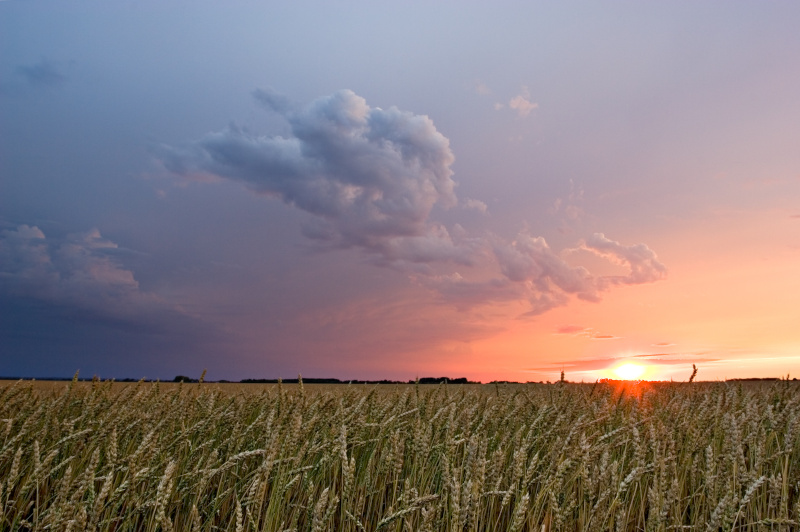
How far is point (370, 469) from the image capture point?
16.2 feet

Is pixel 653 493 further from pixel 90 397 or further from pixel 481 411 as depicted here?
pixel 90 397

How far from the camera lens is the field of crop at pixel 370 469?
3.32 meters

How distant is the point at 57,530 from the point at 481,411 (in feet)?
18.6

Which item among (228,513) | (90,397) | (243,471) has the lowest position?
(228,513)

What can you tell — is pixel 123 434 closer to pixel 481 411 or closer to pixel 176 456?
pixel 176 456

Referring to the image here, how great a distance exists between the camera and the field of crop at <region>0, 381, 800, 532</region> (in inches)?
131

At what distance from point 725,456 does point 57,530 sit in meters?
5.16

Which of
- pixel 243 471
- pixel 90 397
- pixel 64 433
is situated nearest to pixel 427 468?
pixel 243 471

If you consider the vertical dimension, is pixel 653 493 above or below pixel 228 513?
above

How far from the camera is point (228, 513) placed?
4945 millimetres

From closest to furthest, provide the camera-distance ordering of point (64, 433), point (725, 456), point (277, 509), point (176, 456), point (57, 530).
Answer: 1. point (57, 530)
2. point (277, 509)
3. point (725, 456)
4. point (176, 456)
5. point (64, 433)

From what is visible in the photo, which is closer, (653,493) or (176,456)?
(653,493)

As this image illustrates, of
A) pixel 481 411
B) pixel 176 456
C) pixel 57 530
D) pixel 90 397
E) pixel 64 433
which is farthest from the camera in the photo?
pixel 481 411

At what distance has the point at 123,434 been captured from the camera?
5.78 metres
